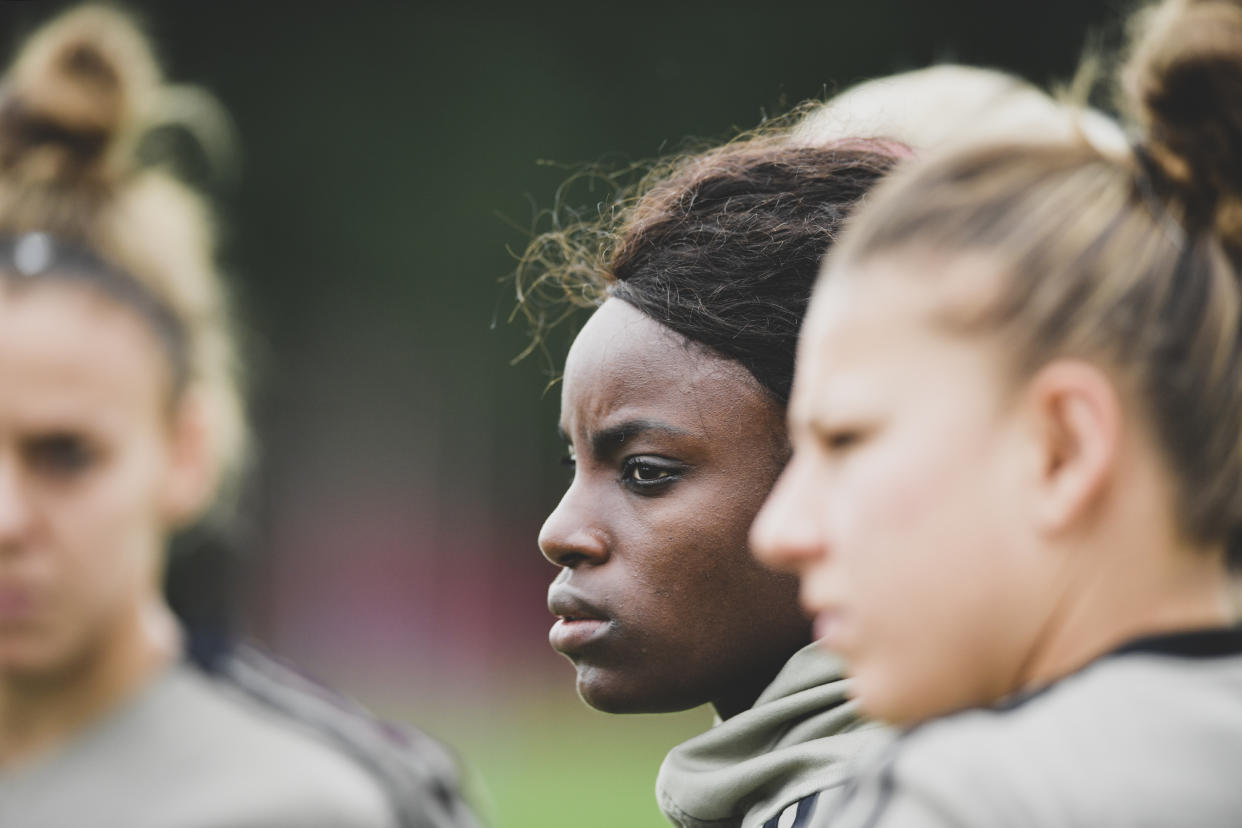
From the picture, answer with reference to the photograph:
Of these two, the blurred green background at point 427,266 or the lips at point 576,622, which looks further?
the blurred green background at point 427,266

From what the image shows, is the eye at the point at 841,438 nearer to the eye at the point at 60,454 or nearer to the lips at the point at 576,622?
the eye at the point at 60,454

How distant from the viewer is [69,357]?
1.33 m

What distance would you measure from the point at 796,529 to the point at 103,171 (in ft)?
2.49

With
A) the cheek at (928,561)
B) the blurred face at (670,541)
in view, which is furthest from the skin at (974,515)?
the blurred face at (670,541)

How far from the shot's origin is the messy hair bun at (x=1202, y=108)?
1.48m

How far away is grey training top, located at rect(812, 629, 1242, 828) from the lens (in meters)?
1.23

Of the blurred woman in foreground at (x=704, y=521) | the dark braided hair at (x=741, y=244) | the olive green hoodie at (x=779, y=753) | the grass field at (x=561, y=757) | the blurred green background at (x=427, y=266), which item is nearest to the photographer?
the olive green hoodie at (x=779, y=753)

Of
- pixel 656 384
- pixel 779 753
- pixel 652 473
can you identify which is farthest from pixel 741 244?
pixel 779 753

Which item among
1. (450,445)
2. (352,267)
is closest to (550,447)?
(450,445)

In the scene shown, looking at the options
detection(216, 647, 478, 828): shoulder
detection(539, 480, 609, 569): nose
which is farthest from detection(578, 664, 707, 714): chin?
detection(216, 647, 478, 828): shoulder

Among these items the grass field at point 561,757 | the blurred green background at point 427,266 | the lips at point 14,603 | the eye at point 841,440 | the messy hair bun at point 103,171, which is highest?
the messy hair bun at point 103,171

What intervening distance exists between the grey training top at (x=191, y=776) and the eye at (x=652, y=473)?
3.54ft

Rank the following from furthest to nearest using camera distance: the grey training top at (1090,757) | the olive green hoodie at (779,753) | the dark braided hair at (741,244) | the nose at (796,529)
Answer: the dark braided hair at (741,244) < the olive green hoodie at (779,753) < the nose at (796,529) < the grey training top at (1090,757)

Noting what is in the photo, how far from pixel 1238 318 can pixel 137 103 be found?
1098mm
